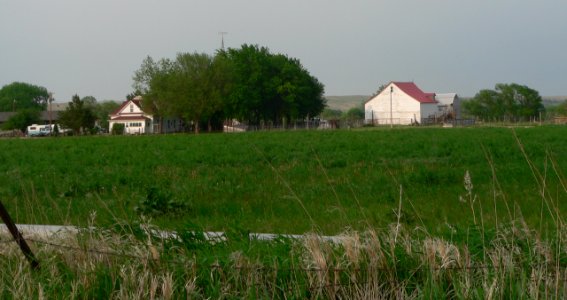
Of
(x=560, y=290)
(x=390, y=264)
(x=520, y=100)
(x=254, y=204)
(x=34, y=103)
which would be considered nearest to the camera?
(x=560, y=290)

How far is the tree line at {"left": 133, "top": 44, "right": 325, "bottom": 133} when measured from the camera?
97938 millimetres

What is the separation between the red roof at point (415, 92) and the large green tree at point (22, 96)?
9459 centimetres

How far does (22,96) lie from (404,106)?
105 metres

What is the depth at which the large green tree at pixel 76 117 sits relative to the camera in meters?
100

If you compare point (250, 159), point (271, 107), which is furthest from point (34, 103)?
point (250, 159)

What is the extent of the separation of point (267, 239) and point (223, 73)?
94153 mm

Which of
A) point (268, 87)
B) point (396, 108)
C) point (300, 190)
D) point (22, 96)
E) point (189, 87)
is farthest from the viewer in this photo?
point (22, 96)

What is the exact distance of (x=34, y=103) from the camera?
7288 inches

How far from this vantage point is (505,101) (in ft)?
495

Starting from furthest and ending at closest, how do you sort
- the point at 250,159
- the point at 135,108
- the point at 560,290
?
the point at 135,108
the point at 250,159
the point at 560,290

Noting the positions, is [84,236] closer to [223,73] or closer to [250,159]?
[250,159]

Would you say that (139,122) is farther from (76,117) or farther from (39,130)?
(76,117)

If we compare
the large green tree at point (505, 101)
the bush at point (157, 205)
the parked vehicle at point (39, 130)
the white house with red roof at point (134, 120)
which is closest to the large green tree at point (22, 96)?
the white house with red roof at point (134, 120)

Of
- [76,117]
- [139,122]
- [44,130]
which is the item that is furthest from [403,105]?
[44,130]
